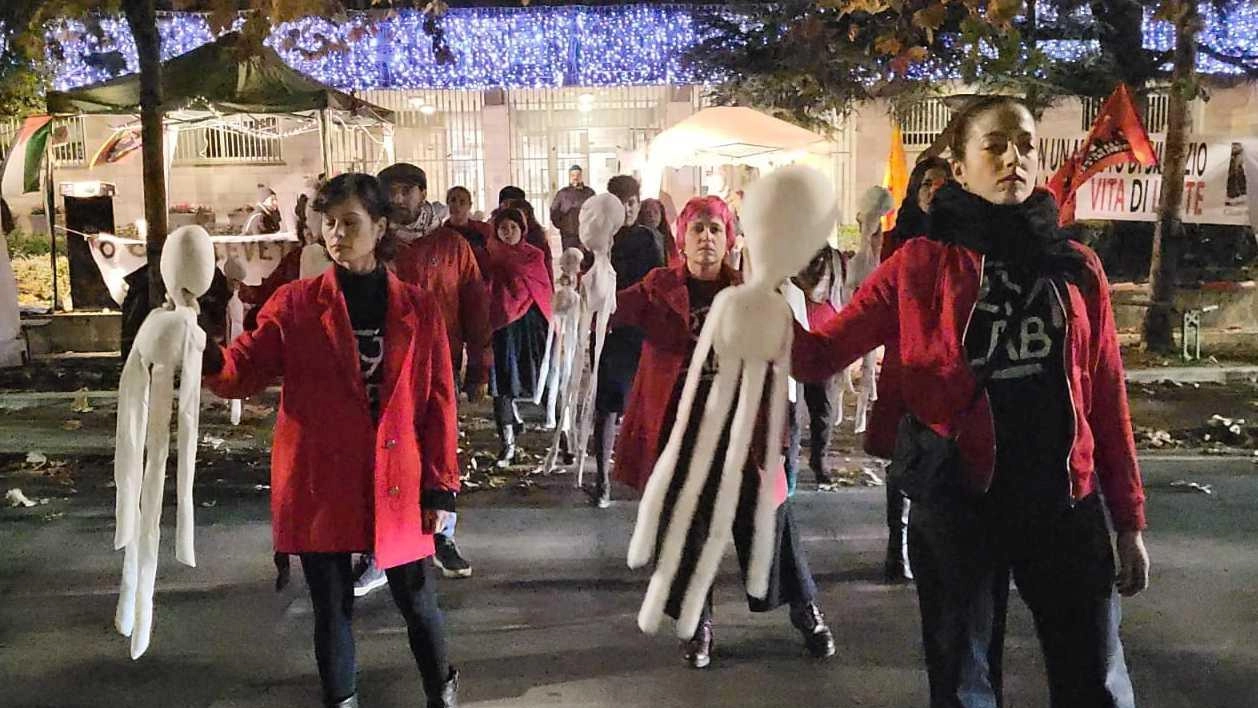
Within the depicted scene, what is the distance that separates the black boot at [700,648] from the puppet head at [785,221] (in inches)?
79.3

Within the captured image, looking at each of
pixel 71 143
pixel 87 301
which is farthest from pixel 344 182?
pixel 71 143

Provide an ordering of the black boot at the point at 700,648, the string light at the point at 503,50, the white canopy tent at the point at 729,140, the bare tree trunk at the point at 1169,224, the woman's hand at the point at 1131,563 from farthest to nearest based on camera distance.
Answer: the string light at the point at 503,50 < the bare tree trunk at the point at 1169,224 < the white canopy tent at the point at 729,140 < the black boot at the point at 700,648 < the woman's hand at the point at 1131,563

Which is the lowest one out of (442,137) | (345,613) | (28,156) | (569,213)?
(345,613)

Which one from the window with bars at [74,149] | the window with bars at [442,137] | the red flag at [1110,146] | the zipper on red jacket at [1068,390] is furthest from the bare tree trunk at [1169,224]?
the window with bars at [74,149]

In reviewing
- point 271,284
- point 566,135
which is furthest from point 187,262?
point 566,135

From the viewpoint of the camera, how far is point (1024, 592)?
2.79 m

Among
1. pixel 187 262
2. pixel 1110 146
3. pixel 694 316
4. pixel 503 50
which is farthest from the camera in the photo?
pixel 503 50

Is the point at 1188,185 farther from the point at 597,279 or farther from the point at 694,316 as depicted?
the point at 694,316

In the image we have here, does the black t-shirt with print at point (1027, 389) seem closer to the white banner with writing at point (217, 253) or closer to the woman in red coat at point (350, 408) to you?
the woman in red coat at point (350, 408)

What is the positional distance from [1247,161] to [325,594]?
1129 centimetres

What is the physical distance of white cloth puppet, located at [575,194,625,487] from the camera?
6.20 meters

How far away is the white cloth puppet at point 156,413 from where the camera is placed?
3.12 m

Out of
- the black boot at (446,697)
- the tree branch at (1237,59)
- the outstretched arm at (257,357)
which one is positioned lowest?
the black boot at (446,697)

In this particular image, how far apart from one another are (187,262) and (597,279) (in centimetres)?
331
